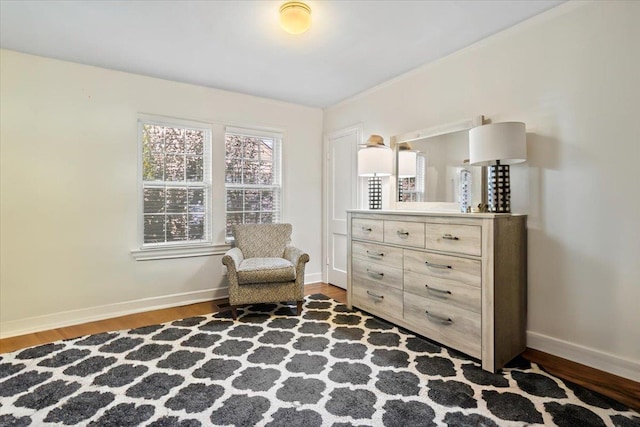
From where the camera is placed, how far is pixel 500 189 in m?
2.37

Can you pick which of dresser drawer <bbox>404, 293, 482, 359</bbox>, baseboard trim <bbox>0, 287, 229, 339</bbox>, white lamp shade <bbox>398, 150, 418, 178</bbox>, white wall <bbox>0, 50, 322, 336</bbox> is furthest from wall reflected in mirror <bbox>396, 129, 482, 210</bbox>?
baseboard trim <bbox>0, 287, 229, 339</bbox>

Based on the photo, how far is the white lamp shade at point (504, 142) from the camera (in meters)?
2.23

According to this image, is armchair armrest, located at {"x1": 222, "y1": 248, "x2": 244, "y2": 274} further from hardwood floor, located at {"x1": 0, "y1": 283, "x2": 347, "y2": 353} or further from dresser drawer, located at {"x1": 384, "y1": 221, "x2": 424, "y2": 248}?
dresser drawer, located at {"x1": 384, "y1": 221, "x2": 424, "y2": 248}

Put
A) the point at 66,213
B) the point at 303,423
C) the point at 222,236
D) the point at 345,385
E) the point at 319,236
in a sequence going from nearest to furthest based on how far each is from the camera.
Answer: the point at 303,423 < the point at 345,385 < the point at 66,213 < the point at 222,236 < the point at 319,236

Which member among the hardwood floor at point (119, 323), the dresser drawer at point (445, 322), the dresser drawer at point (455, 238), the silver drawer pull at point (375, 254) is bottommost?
the hardwood floor at point (119, 323)

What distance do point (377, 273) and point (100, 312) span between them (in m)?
2.74

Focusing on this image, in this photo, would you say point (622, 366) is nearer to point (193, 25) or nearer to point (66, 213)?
point (193, 25)

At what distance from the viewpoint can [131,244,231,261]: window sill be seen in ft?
11.1

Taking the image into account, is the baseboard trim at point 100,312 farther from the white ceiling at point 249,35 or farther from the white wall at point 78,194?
the white ceiling at point 249,35

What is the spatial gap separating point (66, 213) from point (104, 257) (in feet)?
1.74

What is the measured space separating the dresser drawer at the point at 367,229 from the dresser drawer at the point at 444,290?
48cm

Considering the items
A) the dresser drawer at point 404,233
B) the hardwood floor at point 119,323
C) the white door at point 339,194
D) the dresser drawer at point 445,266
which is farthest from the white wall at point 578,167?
the hardwood floor at point 119,323

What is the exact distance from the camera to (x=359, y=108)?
3.99m

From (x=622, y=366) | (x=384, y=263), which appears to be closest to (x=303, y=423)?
(x=384, y=263)
